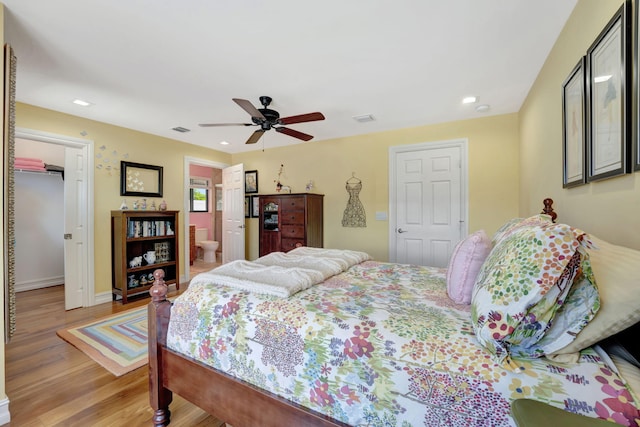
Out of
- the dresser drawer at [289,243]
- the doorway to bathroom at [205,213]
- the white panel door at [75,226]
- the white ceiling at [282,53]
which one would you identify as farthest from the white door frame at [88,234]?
the doorway to bathroom at [205,213]

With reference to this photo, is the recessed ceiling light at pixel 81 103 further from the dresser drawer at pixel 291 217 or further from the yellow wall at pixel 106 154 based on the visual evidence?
the dresser drawer at pixel 291 217

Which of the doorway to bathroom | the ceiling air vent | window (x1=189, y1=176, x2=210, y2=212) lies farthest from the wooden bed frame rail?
window (x1=189, y1=176, x2=210, y2=212)

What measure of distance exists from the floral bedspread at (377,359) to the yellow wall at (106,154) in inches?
117

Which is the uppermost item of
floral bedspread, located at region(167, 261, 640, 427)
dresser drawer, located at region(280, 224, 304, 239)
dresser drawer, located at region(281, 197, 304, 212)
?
dresser drawer, located at region(281, 197, 304, 212)

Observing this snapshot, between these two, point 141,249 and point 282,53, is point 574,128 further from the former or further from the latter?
point 141,249

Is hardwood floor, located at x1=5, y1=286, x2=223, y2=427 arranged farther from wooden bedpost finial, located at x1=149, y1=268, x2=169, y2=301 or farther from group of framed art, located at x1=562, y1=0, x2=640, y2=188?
group of framed art, located at x1=562, y1=0, x2=640, y2=188

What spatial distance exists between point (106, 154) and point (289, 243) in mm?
2789

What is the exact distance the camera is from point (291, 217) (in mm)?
4352

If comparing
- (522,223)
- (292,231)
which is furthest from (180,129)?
(522,223)

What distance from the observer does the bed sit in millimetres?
821

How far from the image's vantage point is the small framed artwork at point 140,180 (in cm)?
391

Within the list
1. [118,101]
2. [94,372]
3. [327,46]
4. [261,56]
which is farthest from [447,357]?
[118,101]

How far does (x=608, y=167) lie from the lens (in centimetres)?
129

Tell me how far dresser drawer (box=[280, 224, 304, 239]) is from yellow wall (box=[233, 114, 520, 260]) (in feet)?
1.77
